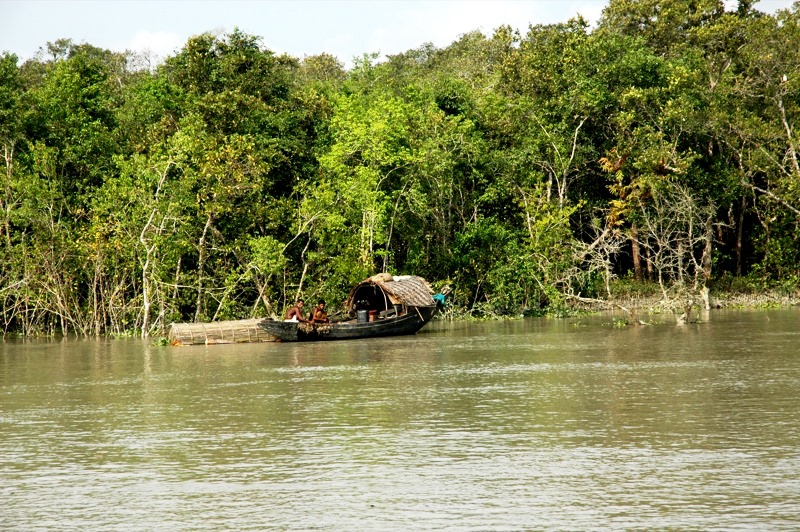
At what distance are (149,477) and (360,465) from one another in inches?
96.8

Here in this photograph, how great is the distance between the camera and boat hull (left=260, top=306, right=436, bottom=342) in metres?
31.8

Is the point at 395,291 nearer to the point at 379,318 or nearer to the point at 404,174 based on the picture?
the point at 379,318

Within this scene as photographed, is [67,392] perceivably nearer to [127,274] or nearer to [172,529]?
[172,529]

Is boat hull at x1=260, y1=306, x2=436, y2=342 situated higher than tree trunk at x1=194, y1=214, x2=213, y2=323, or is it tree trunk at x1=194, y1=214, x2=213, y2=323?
tree trunk at x1=194, y1=214, x2=213, y2=323

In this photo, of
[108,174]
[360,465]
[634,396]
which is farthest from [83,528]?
[108,174]

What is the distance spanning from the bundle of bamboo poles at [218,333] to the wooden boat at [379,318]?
2.45 ft

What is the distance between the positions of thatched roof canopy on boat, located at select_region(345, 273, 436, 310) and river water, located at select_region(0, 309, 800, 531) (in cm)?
787

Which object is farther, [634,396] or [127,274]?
[127,274]

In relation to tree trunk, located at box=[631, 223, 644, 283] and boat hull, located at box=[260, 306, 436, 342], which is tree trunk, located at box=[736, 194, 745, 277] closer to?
tree trunk, located at box=[631, 223, 644, 283]

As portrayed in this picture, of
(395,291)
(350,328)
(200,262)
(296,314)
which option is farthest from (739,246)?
(200,262)

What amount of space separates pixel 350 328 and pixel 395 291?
2.05 m

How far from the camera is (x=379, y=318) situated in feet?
113

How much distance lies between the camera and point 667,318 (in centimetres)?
3700

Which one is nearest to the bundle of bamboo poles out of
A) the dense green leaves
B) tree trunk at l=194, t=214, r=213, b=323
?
the dense green leaves
